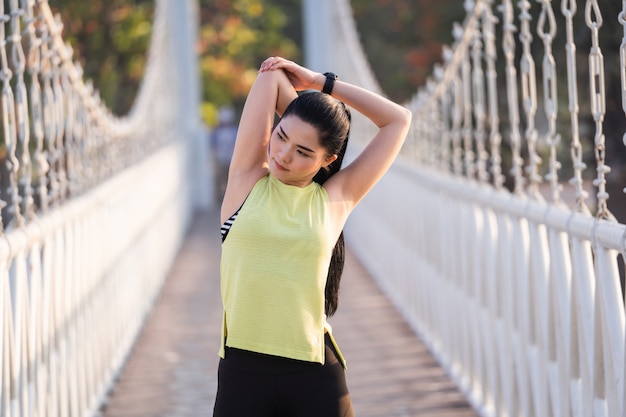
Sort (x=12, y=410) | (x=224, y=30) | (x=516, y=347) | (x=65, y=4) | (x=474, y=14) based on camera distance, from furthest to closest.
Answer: (x=224, y=30), (x=65, y=4), (x=474, y=14), (x=516, y=347), (x=12, y=410)

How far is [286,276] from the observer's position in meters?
2.55

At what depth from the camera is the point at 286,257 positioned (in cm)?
254

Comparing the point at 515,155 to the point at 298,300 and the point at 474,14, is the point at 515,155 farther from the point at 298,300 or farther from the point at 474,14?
the point at 298,300

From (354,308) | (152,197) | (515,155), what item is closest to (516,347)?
(515,155)

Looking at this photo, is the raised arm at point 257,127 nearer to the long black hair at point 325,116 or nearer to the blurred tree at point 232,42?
the long black hair at point 325,116

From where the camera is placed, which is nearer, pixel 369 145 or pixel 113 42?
pixel 369 145

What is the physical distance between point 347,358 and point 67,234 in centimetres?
196

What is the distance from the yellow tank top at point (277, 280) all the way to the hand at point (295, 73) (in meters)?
0.36

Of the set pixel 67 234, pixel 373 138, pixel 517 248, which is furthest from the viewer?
pixel 67 234

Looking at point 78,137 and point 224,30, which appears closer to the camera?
point 78,137

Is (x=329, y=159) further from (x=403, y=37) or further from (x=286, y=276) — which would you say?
(x=403, y=37)

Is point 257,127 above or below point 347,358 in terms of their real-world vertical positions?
above

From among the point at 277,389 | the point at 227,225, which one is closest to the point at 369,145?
the point at 227,225

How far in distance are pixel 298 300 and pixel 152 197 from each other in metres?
6.21
